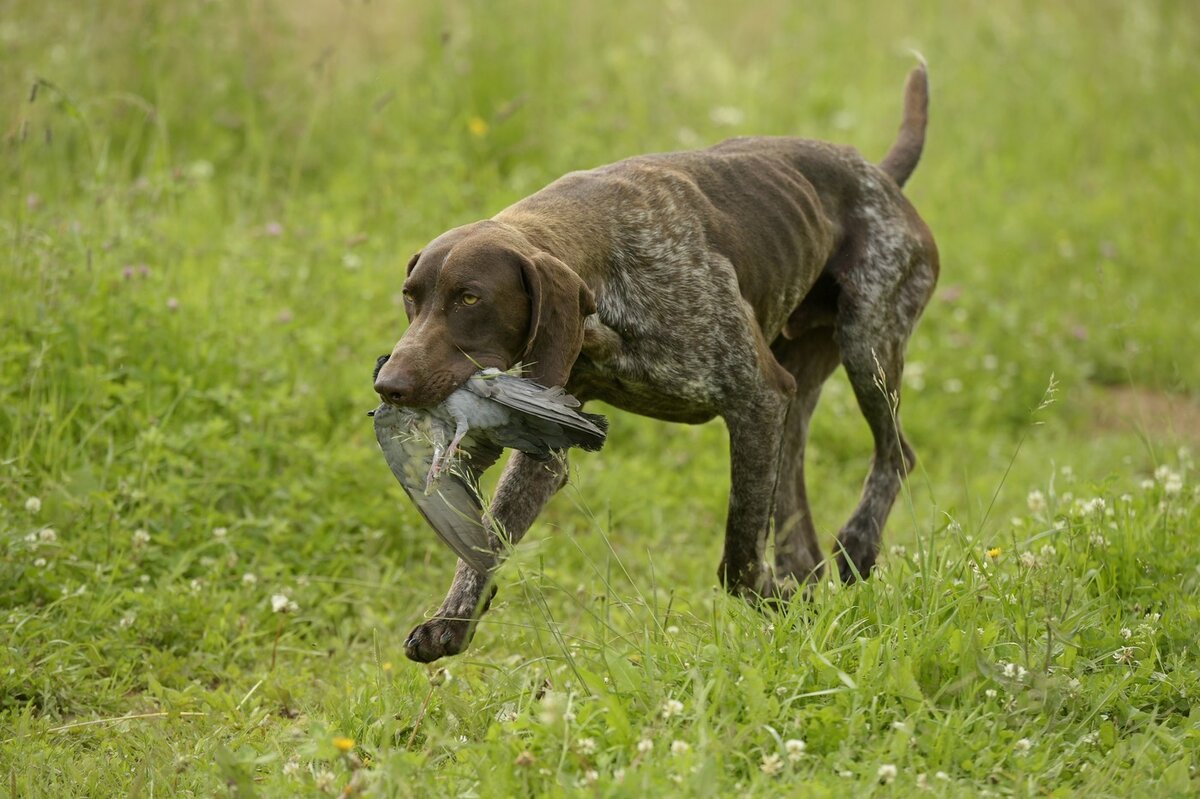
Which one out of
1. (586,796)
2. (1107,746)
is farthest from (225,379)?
(1107,746)

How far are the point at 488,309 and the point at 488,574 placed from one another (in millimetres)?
679

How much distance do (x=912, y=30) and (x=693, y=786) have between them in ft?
29.4

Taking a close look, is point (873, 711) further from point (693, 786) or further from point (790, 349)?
point (790, 349)

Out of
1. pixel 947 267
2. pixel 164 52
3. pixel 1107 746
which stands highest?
pixel 164 52

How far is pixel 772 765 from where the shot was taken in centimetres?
300

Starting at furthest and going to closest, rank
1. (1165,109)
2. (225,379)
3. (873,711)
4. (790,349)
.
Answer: (1165,109) < (225,379) < (790,349) < (873,711)

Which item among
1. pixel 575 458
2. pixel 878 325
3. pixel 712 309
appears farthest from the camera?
pixel 575 458

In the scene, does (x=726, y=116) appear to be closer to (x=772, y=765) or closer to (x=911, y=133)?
(x=911, y=133)

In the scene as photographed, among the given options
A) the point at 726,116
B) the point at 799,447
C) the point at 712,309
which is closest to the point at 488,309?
the point at 712,309

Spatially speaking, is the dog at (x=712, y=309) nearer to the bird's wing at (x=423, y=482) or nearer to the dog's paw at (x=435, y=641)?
the dog's paw at (x=435, y=641)

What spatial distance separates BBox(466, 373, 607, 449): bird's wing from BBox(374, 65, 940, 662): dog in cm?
8

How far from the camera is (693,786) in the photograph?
2.85 meters

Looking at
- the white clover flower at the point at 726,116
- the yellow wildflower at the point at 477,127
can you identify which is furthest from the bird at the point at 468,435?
the white clover flower at the point at 726,116

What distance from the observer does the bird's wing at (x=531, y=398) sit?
3273 millimetres
